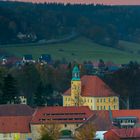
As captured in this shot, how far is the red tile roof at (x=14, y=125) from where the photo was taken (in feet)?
260

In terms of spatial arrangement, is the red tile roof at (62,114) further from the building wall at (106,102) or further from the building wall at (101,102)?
the building wall at (106,102)

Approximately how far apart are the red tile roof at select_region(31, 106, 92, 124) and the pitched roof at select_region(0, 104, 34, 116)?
6.98ft

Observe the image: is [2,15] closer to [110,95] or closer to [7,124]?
[110,95]

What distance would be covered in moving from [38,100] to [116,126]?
20.7 metres

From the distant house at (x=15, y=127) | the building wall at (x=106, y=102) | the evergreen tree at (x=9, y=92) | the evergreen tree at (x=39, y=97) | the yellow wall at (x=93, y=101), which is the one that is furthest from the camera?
the evergreen tree at (x=39, y=97)

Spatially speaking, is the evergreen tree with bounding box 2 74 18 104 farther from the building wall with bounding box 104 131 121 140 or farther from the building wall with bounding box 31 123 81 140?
the building wall with bounding box 104 131 121 140

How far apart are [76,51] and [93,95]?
3058 inches

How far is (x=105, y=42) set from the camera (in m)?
190

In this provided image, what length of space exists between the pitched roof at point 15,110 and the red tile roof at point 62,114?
213 centimetres

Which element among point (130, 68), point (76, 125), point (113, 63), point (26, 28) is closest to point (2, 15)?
point (26, 28)

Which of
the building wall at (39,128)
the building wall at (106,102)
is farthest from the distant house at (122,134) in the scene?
the building wall at (106,102)

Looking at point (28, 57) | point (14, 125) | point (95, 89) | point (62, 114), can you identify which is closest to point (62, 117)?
point (62, 114)

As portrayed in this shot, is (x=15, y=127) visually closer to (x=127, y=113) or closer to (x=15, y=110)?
(x=15, y=110)

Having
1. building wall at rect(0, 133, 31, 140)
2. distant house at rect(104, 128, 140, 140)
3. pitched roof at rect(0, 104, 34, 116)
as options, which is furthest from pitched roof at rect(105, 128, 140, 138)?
pitched roof at rect(0, 104, 34, 116)
